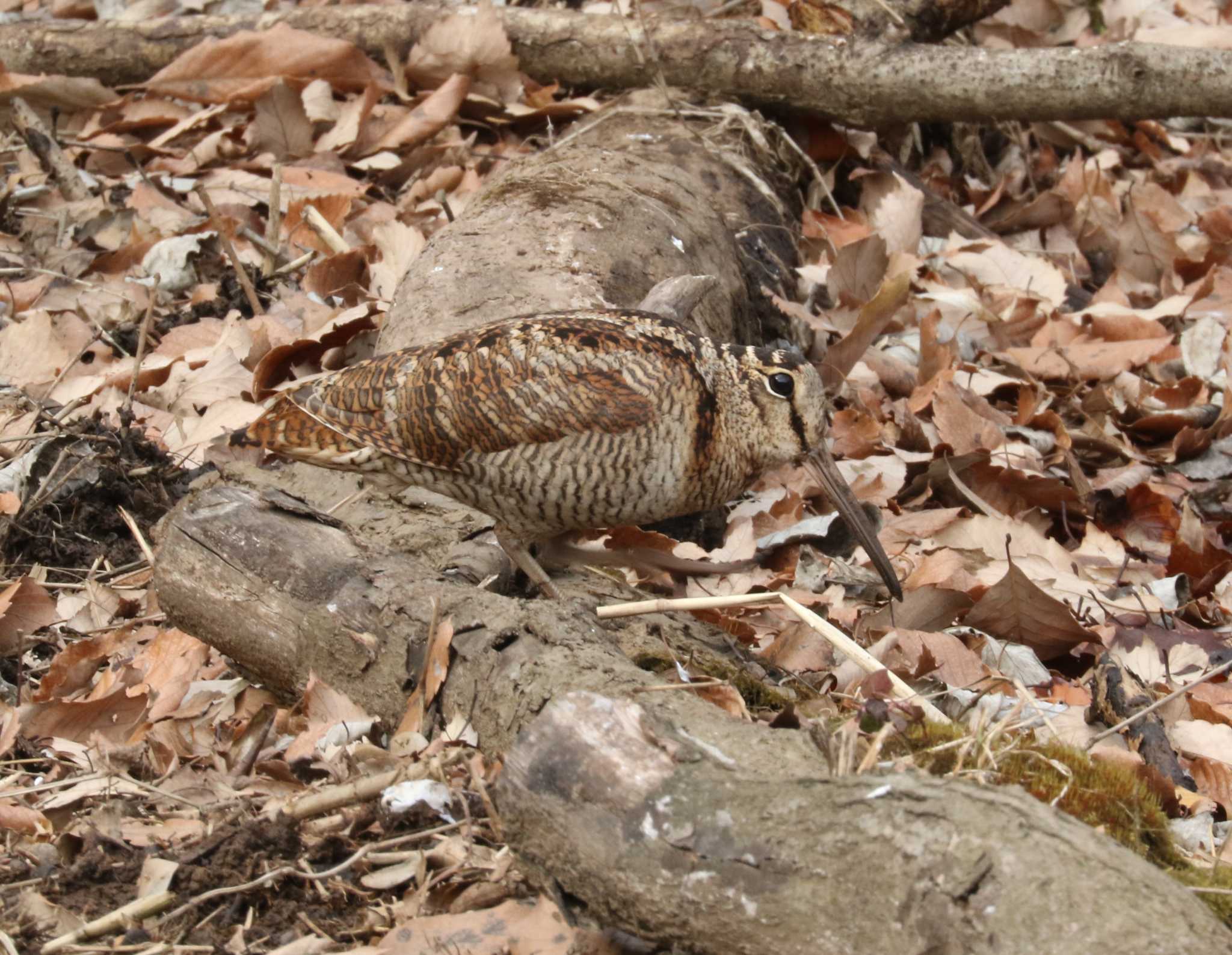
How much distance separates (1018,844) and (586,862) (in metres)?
0.67

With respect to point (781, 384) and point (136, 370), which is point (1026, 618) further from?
point (136, 370)

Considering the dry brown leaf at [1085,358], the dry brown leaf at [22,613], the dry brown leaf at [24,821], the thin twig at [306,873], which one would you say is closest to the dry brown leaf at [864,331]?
the dry brown leaf at [1085,358]

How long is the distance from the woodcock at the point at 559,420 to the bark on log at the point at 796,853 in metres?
1.34

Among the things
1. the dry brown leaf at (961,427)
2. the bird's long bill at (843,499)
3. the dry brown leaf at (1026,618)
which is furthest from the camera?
the dry brown leaf at (961,427)

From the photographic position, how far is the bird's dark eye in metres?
3.87

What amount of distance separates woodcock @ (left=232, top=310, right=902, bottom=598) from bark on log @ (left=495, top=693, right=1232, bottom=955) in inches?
52.6

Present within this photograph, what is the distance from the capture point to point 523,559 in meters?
3.82

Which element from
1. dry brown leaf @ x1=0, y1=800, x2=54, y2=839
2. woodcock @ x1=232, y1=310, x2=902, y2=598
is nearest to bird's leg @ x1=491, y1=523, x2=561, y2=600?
woodcock @ x1=232, y1=310, x2=902, y2=598

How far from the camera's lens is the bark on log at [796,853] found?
1.86 meters

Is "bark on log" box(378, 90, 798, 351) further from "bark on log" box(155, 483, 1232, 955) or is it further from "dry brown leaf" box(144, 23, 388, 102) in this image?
"bark on log" box(155, 483, 1232, 955)

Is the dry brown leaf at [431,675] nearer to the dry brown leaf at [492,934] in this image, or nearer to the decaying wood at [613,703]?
the decaying wood at [613,703]

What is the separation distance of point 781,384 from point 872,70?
2650 millimetres

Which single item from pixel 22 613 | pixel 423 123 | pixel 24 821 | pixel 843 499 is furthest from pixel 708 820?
pixel 423 123

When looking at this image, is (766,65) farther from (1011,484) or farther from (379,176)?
(1011,484)
